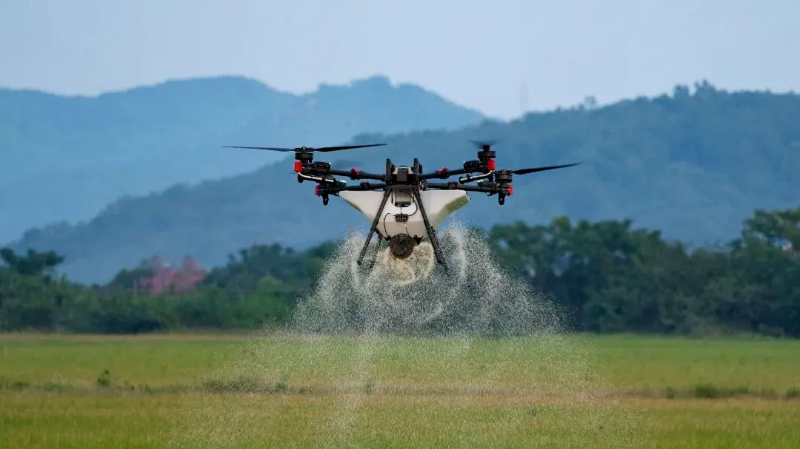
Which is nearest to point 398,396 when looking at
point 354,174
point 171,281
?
point 354,174

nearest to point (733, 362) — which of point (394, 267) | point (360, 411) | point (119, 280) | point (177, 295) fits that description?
point (360, 411)

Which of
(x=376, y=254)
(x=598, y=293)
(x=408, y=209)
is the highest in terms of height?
(x=408, y=209)

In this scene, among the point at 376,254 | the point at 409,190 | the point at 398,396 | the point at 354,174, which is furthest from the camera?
the point at 398,396

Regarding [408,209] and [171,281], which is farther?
[171,281]

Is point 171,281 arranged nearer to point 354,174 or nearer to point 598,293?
point 598,293

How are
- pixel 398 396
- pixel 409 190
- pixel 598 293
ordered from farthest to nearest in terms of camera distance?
1. pixel 598 293
2. pixel 398 396
3. pixel 409 190

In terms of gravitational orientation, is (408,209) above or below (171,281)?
above
